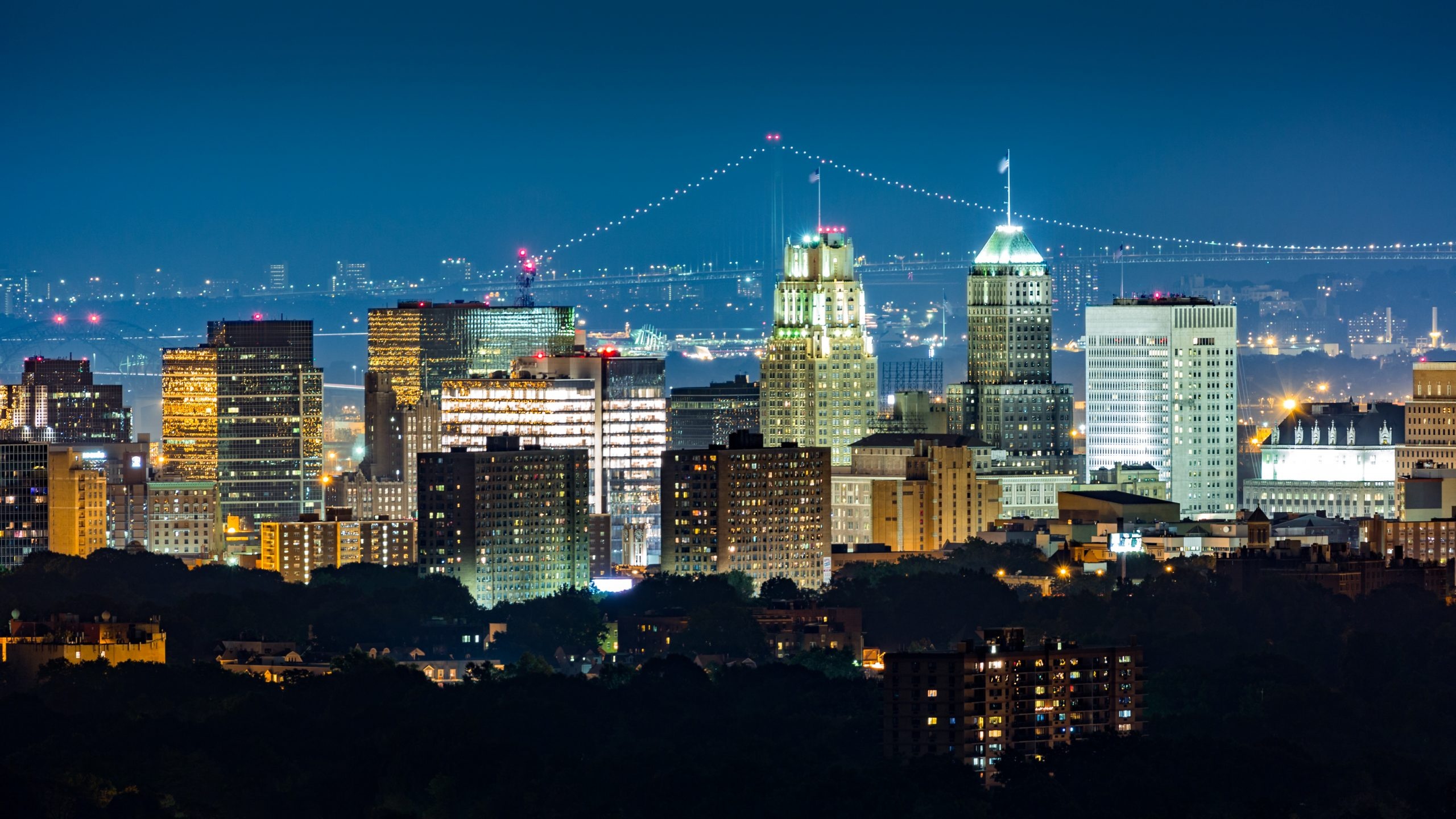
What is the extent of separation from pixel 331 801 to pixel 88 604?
1389 inches

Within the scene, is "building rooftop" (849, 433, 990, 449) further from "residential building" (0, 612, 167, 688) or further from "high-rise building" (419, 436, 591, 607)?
"residential building" (0, 612, 167, 688)

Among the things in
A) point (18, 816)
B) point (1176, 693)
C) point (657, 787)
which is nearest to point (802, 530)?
point (1176, 693)

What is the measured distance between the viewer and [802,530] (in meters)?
183

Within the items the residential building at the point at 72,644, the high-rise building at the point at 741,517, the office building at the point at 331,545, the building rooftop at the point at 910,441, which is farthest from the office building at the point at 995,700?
the building rooftop at the point at 910,441

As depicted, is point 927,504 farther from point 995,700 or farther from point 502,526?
point 995,700

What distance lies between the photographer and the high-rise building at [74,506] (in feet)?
634

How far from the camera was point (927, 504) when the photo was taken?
630ft

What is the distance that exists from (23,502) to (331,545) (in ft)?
40.8

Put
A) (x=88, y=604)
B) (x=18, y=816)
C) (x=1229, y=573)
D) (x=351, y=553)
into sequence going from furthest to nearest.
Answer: (x=351, y=553)
(x=1229, y=573)
(x=88, y=604)
(x=18, y=816)

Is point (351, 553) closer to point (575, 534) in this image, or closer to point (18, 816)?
point (575, 534)

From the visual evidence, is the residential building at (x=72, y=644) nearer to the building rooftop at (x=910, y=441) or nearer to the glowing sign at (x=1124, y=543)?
the glowing sign at (x=1124, y=543)

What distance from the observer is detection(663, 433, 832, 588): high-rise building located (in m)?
180

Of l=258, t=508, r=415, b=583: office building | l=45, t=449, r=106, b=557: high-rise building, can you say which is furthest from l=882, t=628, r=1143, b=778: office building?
l=45, t=449, r=106, b=557: high-rise building

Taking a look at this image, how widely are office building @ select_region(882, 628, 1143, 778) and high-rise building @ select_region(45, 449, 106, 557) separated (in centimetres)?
6793
